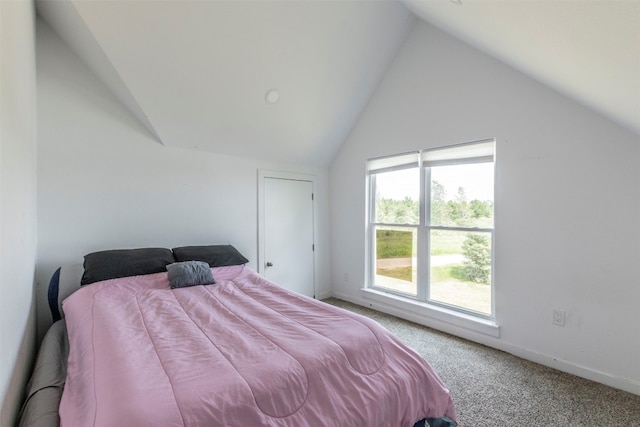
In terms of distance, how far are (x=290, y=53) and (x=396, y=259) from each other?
8.60 feet

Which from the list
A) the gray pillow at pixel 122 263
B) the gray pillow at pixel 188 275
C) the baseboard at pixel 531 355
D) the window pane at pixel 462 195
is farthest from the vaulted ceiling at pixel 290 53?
the baseboard at pixel 531 355

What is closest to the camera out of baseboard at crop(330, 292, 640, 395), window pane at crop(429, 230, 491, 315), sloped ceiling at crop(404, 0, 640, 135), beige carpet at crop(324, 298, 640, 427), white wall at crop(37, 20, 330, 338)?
sloped ceiling at crop(404, 0, 640, 135)

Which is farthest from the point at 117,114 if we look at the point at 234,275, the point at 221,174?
the point at 234,275

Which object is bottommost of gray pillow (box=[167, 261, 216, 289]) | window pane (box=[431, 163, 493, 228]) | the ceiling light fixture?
gray pillow (box=[167, 261, 216, 289])

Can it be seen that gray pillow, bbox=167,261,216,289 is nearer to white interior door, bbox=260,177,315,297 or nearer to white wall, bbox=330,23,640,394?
white interior door, bbox=260,177,315,297

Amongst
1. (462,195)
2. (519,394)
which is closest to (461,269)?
(462,195)

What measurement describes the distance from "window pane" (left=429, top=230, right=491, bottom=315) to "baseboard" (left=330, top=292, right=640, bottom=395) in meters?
0.25

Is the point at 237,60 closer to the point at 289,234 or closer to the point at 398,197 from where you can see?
the point at 289,234

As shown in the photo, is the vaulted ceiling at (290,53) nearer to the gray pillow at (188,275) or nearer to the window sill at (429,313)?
the gray pillow at (188,275)

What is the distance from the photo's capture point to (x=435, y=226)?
3.20 m

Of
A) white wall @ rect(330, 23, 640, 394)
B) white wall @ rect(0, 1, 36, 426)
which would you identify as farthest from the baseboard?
white wall @ rect(0, 1, 36, 426)

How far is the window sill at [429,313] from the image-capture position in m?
2.73

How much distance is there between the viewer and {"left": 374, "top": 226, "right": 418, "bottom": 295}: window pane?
136 inches

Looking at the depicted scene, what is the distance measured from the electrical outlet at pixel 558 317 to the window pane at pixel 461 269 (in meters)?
0.52
